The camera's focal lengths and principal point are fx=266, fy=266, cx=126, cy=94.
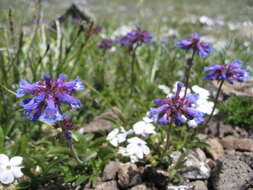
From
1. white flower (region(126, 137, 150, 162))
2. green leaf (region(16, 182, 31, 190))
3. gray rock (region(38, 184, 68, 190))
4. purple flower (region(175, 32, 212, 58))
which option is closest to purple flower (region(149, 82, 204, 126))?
white flower (region(126, 137, 150, 162))

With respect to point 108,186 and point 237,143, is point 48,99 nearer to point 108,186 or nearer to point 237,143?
point 108,186

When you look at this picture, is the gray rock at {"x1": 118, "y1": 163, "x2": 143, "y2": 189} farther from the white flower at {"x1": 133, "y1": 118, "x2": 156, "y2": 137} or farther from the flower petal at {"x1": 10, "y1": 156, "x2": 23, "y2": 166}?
the flower petal at {"x1": 10, "y1": 156, "x2": 23, "y2": 166}

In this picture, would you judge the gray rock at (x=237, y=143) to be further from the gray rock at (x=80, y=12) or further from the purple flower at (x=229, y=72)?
the gray rock at (x=80, y=12)

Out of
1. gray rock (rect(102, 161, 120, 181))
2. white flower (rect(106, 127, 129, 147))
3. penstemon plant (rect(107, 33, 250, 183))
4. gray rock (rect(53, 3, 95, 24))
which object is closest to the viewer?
penstemon plant (rect(107, 33, 250, 183))

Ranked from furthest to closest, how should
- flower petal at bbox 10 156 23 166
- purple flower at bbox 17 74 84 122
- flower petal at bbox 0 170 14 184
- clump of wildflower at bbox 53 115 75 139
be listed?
flower petal at bbox 10 156 23 166 < flower petal at bbox 0 170 14 184 < clump of wildflower at bbox 53 115 75 139 < purple flower at bbox 17 74 84 122

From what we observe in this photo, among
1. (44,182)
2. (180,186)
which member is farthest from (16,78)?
(180,186)

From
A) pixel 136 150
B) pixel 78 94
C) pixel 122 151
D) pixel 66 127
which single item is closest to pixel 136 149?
pixel 136 150

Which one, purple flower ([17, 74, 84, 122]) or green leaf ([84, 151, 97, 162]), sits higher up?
purple flower ([17, 74, 84, 122])

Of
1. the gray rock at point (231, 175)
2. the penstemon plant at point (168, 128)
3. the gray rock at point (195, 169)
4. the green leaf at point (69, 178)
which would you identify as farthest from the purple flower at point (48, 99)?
the gray rock at point (231, 175)

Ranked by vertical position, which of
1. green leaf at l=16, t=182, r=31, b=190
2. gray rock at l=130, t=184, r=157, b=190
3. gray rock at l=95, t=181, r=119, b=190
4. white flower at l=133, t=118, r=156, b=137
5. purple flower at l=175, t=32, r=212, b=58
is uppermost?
purple flower at l=175, t=32, r=212, b=58
